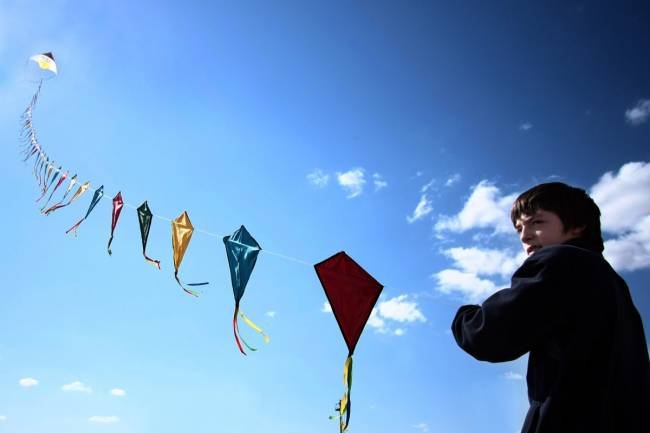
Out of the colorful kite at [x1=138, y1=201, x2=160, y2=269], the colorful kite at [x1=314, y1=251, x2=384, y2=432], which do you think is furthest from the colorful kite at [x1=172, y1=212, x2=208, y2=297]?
the colorful kite at [x1=314, y1=251, x2=384, y2=432]

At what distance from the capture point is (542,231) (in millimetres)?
1763

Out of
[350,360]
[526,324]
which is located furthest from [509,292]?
[350,360]

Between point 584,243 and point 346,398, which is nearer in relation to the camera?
point 584,243

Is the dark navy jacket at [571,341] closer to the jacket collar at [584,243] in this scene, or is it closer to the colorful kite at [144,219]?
the jacket collar at [584,243]

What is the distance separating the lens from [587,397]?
1.30 meters

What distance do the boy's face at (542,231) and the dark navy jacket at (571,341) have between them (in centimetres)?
23

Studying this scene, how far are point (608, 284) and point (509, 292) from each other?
1.08 feet

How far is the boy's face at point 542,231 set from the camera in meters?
1.73

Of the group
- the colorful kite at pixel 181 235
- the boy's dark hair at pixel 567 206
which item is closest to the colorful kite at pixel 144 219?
the colorful kite at pixel 181 235

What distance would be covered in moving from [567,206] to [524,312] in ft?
2.14

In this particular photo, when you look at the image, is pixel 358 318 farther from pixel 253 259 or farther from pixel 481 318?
pixel 481 318

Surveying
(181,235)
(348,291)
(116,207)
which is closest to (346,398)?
(348,291)

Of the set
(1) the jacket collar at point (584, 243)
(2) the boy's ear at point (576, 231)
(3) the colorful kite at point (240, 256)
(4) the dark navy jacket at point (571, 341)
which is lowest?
(4) the dark navy jacket at point (571, 341)

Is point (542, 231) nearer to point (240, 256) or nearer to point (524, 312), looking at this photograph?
point (524, 312)
